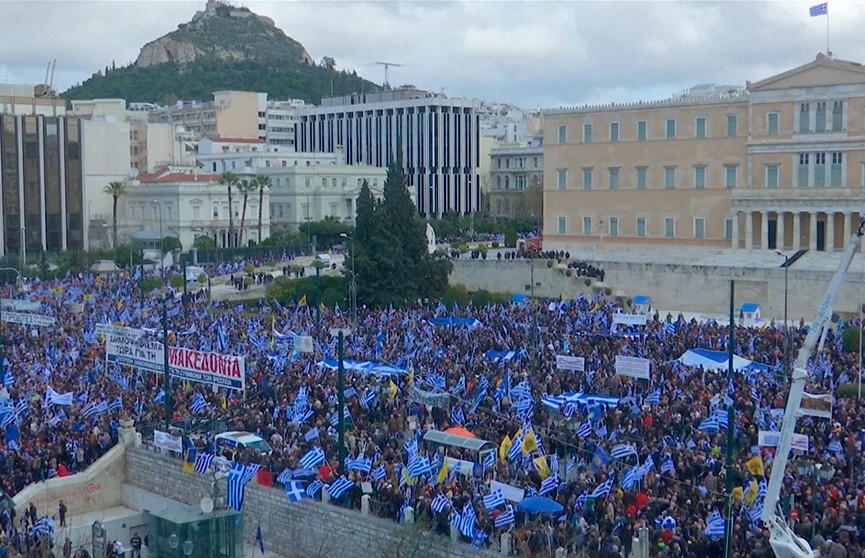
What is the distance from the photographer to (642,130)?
56500 millimetres

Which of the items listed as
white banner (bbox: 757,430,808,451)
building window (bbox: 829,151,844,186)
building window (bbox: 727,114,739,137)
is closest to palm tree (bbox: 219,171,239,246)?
building window (bbox: 727,114,739,137)

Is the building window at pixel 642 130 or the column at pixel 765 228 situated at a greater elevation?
the building window at pixel 642 130

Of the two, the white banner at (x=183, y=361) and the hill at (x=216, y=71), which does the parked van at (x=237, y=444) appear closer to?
the white banner at (x=183, y=361)

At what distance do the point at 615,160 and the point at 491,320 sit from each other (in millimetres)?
22876

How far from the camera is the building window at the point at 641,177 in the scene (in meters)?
56.8

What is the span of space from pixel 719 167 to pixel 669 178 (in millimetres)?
2606

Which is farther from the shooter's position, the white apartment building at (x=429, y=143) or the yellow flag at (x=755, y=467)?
the white apartment building at (x=429, y=143)

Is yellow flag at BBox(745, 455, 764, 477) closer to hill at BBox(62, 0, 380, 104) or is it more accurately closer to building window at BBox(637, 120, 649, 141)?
building window at BBox(637, 120, 649, 141)

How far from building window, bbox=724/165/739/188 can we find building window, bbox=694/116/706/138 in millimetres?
1908

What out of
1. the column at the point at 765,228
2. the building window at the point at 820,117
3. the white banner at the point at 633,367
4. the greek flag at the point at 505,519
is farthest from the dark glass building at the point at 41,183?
the greek flag at the point at 505,519

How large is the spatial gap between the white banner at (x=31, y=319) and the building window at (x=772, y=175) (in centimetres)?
3078

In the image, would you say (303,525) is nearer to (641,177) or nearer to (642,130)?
(641,177)

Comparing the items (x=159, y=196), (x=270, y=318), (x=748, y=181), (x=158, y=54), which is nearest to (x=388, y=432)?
(x=270, y=318)

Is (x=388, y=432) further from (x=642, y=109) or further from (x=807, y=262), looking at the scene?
(x=642, y=109)
